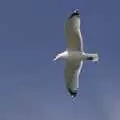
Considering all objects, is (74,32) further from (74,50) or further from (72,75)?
(72,75)

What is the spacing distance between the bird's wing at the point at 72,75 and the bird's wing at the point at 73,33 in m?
1.18

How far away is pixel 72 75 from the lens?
38.3 meters

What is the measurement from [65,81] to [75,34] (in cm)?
362

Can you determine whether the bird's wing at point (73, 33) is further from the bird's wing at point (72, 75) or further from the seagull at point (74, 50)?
the bird's wing at point (72, 75)

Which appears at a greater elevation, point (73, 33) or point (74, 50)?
point (73, 33)

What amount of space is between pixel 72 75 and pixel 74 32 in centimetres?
327

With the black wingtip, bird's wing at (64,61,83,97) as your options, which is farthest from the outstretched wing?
the black wingtip

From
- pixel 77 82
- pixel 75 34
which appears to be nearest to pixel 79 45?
pixel 75 34

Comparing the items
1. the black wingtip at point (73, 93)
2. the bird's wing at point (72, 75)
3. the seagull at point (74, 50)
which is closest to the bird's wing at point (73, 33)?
the seagull at point (74, 50)

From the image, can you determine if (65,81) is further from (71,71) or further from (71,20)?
(71,20)

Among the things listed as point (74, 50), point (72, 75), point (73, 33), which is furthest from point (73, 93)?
point (73, 33)

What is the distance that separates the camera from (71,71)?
37.9 metres

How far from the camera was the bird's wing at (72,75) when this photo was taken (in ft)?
124

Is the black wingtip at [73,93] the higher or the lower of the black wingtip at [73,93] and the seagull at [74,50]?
the lower
